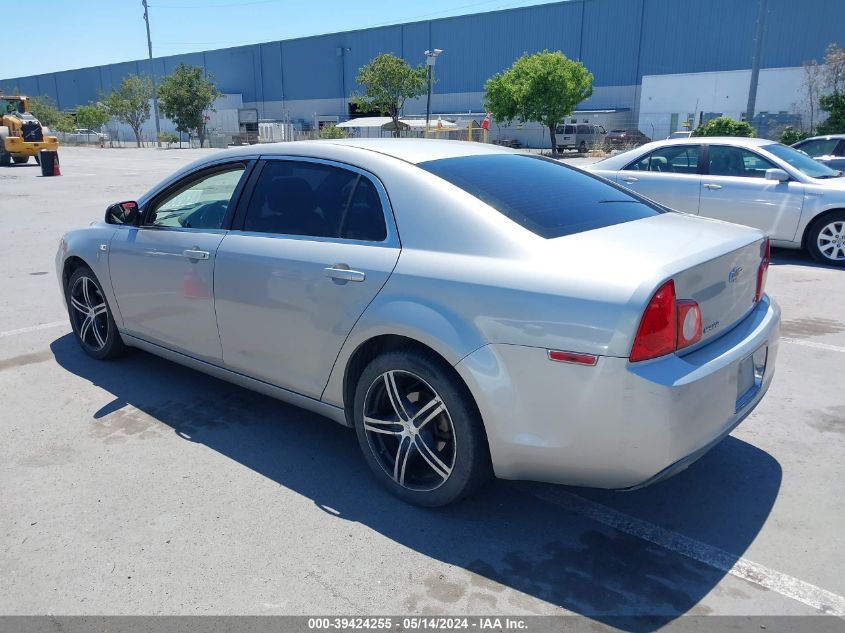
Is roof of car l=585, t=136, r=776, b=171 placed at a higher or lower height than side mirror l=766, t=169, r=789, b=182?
higher

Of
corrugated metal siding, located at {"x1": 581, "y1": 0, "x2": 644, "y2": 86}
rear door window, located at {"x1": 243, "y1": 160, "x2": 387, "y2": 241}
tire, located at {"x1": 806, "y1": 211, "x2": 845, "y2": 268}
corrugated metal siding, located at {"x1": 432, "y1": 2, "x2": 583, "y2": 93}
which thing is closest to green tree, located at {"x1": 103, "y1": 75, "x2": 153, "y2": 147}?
corrugated metal siding, located at {"x1": 432, "y1": 2, "x2": 583, "y2": 93}

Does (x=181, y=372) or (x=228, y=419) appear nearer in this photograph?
(x=228, y=419)

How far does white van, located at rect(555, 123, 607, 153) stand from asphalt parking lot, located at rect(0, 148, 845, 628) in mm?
38928

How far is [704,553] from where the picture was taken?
288 cm

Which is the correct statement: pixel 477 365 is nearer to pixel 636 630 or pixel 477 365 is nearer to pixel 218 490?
pixel 636 630

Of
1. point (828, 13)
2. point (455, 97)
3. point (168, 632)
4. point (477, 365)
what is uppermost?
point (828, 13)

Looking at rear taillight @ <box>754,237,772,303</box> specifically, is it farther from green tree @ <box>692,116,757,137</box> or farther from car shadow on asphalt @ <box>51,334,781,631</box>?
green tree @ <box>692,116,757,137</box>

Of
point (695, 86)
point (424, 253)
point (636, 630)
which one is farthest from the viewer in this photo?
point (695, 86)

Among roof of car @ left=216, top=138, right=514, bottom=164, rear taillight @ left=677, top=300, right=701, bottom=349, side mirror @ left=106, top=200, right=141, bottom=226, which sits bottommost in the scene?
rear taillight @ left=677, top=300, right=701, bottom=349

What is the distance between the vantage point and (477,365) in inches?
109

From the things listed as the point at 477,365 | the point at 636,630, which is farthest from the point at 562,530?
the point at 477,365

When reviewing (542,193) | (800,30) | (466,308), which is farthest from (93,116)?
(466,308)

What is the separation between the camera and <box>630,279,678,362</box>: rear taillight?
2492mm

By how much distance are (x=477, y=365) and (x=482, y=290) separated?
1.01 ft
